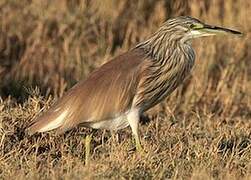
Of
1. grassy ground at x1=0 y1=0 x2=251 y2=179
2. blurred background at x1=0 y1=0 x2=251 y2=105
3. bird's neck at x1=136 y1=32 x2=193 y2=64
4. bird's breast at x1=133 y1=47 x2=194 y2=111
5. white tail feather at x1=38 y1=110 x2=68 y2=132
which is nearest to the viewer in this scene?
grassy ground at x1=0 y1=0 x2=251 y2=179

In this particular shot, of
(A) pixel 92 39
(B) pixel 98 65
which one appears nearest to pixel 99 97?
(B) pixel 98 65

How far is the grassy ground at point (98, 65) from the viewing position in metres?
5.24

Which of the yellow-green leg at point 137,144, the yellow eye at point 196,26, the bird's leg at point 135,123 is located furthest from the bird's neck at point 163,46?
the yellow-green leg at point 137,144

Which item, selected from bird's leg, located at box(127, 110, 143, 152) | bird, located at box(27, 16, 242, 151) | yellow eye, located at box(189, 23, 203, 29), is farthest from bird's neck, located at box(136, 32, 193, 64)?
bird's leg, located at box(127, 110, 143, 152)

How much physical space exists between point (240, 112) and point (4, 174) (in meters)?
3.87

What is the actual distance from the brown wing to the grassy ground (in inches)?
9.6

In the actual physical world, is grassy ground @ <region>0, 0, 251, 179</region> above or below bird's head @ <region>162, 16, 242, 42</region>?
below

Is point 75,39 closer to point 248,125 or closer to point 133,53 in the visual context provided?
point 248,125

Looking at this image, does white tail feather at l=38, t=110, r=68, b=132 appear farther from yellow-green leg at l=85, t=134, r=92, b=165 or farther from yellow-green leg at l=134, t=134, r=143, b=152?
yellow-green leg at l=134, t=134, r=143, b=152

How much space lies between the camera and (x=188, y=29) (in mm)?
6012

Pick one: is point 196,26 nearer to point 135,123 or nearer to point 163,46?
point 163,46

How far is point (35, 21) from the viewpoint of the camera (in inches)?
381

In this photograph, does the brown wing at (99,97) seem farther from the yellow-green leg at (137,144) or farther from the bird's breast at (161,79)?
the yellow-green leg at (137,144)

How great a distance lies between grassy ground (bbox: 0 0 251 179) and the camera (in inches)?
206
